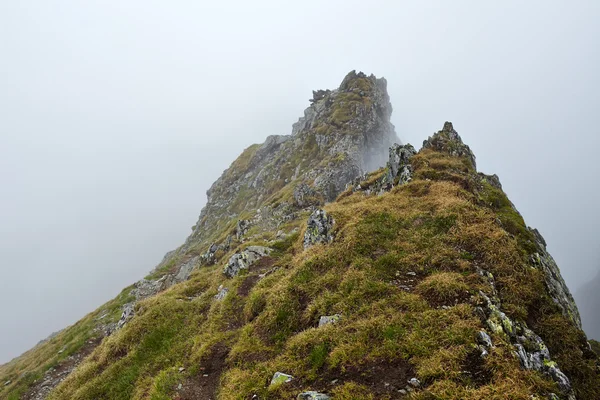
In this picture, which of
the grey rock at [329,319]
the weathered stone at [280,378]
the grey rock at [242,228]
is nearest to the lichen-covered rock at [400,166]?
the grey rock at [329,319]

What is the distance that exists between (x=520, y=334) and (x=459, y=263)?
3812 mm

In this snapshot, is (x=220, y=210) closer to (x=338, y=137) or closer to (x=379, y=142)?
(x=338, y=137)

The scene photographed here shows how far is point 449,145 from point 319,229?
19119mm

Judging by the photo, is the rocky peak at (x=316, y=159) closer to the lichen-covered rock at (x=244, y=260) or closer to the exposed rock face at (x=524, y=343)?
the lichen-covered rock at (x=244, y=260)

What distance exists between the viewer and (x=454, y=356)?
948 centimetres

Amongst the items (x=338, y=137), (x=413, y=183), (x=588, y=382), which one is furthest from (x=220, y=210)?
(x=588, y=382)

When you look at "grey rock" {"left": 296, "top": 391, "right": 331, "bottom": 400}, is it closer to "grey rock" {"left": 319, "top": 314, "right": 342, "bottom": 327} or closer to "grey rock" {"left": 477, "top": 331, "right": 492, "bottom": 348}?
"grey rock" {"left": 319, "top": 314, "right": 342, "bottom": 327}

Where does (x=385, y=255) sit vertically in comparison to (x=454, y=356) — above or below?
above

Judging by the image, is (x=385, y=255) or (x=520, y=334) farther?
(x=385, y=255)

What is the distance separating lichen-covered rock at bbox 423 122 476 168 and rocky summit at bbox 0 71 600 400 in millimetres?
1474

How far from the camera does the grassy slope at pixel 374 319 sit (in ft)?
32.1

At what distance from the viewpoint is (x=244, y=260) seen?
82.0 feet

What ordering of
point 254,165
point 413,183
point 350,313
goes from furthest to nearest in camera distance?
point 254,165 < point 413,183 < point 350,313

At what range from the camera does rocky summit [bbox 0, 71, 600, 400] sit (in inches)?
381
